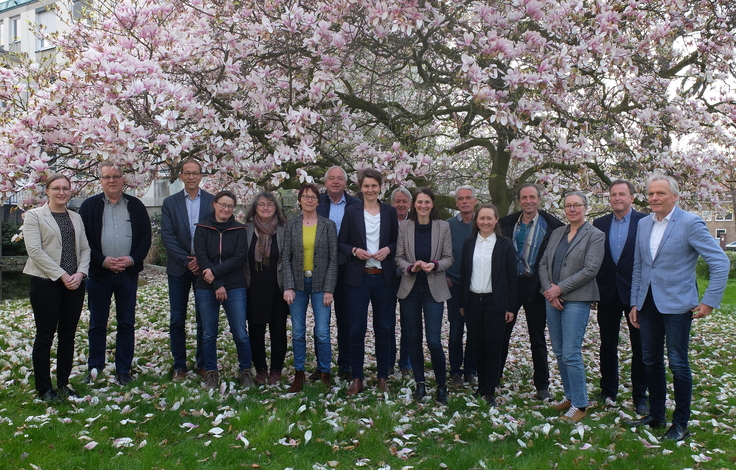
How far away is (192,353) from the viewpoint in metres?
6.18

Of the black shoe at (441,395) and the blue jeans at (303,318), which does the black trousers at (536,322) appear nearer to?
the black shoe at (441,395)

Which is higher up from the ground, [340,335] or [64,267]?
[64,267]

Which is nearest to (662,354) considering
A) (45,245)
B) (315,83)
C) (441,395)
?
(441,395)

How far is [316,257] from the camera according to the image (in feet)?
16.0

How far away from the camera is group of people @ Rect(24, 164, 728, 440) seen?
4461 millimetres

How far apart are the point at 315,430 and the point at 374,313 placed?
4.36ft

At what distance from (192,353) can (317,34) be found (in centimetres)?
374

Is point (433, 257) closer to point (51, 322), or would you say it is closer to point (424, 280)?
point (424, 280)

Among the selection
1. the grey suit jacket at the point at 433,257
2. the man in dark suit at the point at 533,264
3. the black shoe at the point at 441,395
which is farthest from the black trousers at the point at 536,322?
the black shoe at the point at 441,395

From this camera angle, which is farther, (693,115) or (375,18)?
(693,115)

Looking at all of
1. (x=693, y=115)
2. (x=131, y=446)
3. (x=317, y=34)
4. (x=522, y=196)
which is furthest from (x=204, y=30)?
(x=693, y=115)

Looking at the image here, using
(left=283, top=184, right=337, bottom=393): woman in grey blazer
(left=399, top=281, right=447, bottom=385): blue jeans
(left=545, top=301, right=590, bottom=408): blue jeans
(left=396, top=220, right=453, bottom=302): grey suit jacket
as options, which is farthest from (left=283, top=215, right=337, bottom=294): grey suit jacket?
(left=545, top=301, right=590, bottom=408): blue jeans

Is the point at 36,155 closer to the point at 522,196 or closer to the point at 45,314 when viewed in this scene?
the point at 45,314

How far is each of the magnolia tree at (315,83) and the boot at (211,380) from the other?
2.02 m
